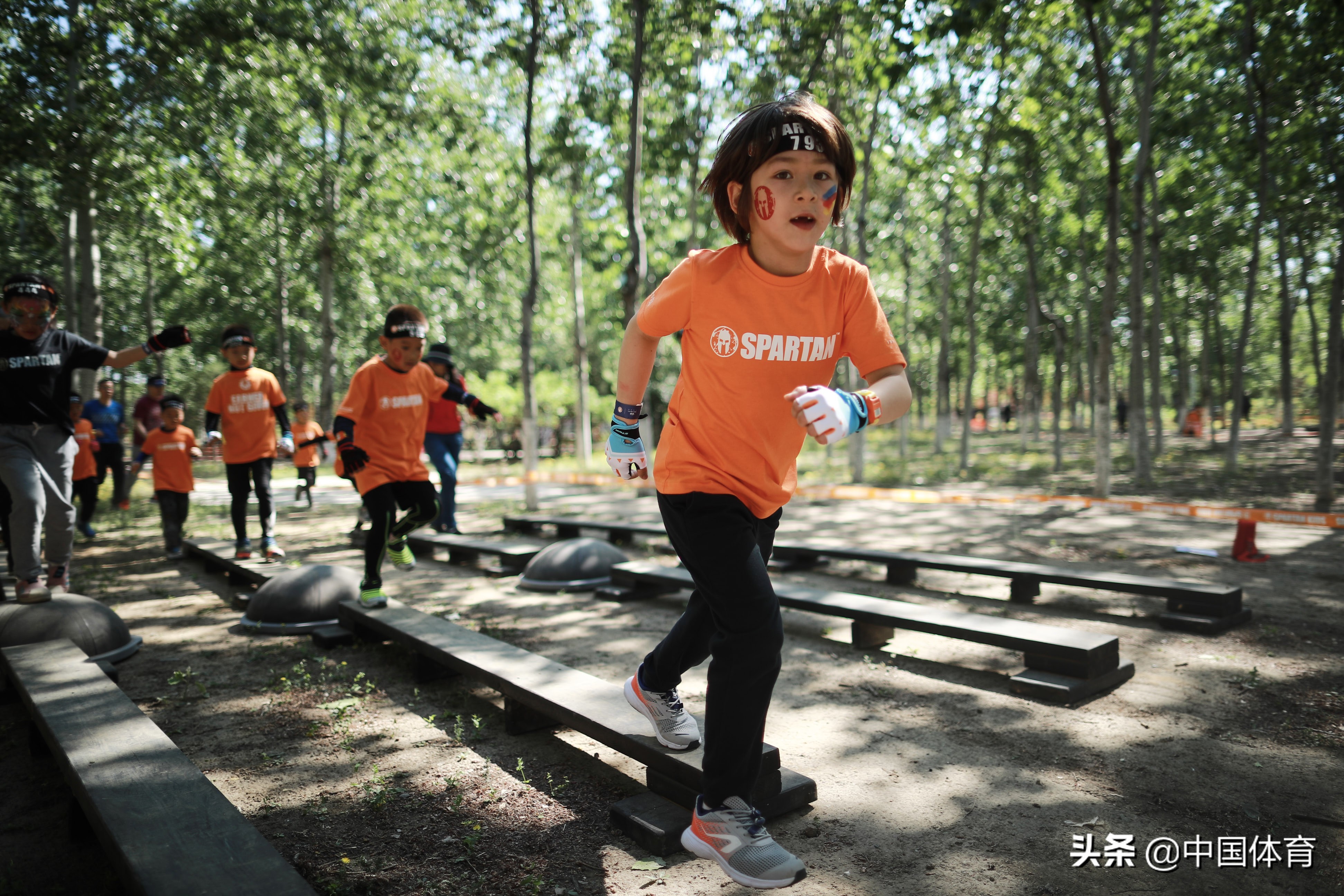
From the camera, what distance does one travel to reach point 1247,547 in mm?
7492

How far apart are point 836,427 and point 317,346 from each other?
4606 cm

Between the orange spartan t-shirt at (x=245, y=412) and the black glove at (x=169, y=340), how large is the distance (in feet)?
6.82

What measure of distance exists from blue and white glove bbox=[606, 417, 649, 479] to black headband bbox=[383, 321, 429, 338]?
3492mm

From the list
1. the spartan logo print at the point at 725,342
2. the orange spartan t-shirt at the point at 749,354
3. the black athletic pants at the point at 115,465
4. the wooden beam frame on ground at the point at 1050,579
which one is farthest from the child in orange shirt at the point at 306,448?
the spartan logo print at the point at 725,342

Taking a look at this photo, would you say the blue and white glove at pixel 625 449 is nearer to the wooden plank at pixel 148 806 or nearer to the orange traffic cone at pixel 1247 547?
the wooden plank at pixel 148 806

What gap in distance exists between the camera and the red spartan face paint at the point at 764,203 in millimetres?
2463

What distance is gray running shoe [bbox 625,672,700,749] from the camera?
2857mm

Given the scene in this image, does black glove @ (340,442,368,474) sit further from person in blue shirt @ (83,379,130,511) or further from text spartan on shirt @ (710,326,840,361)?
person in blue shirt @ (83,379,130,511)

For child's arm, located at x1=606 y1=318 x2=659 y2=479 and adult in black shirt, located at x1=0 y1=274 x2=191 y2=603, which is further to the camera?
adult in black shirt, located at x1=0 y1=274 x2=191 y2=603

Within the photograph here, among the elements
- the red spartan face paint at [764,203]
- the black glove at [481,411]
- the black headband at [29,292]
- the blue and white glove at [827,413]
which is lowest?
the blue and white glove at [827,413]

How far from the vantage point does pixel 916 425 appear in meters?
83.8

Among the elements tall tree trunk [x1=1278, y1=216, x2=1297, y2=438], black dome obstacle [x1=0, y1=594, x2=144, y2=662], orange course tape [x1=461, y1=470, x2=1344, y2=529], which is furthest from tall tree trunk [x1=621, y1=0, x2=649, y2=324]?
tall tree trunk [x1=1278, y1=216, x2=1297, y2=438]

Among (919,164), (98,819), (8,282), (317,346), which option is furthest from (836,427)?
(317,346)

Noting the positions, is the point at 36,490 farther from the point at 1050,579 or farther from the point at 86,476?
the point at 1050,579
